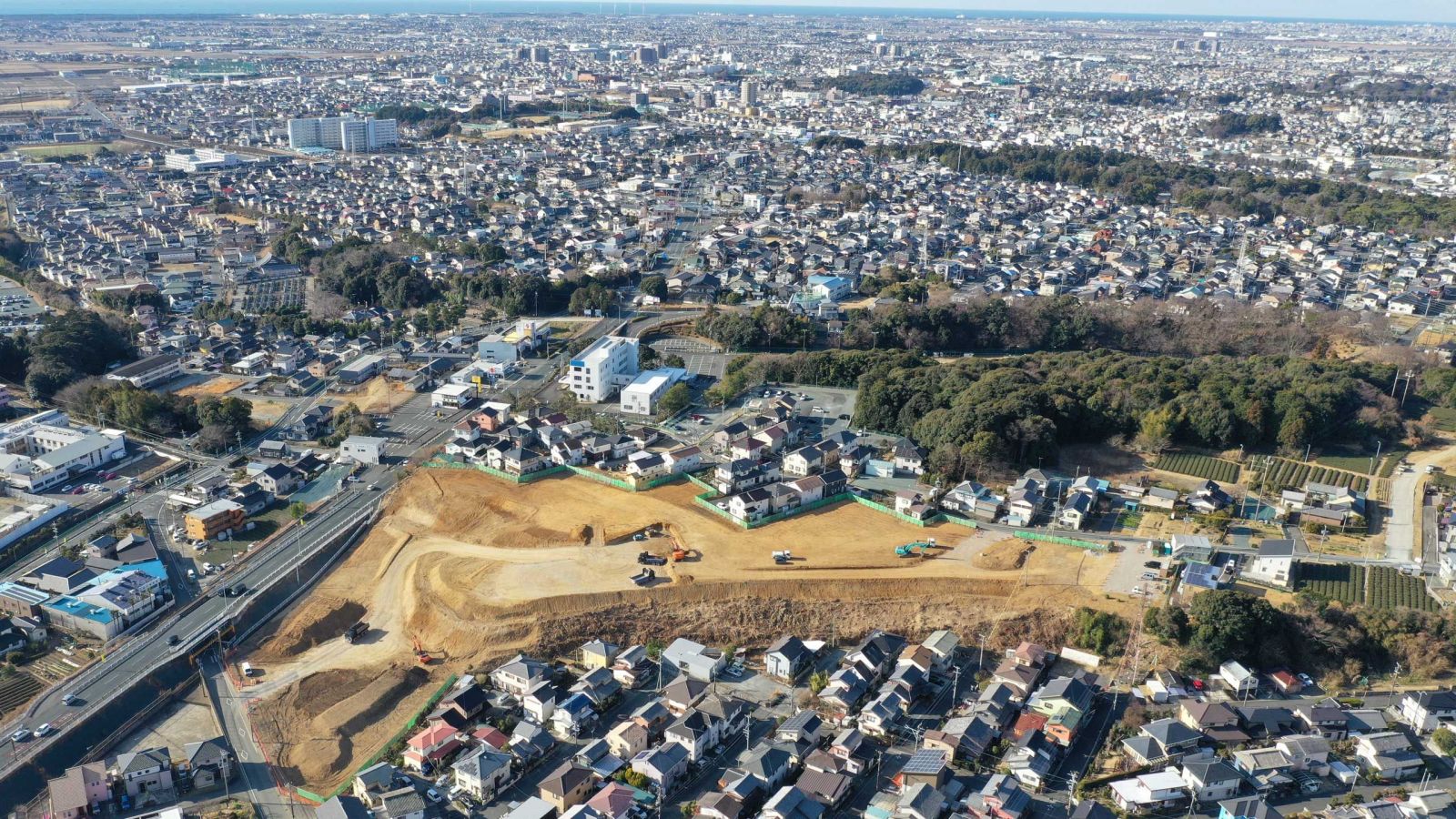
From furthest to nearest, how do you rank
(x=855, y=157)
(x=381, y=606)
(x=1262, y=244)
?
(x=855, y=157) < (x=1262, y=244) < (x=381, y=606)

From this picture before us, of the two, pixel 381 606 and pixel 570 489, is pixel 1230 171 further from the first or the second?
pixel 381 606

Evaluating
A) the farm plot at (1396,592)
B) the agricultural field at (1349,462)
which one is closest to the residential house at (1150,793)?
the farm plot at (1396,592)

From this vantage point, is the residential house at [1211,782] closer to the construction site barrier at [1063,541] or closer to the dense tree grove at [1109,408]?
the construction site barrier at [1063,541]

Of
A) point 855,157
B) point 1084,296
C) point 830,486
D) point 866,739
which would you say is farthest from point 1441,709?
point 855,157

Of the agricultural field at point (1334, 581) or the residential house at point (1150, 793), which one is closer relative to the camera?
the residential house at point (1150, 793)

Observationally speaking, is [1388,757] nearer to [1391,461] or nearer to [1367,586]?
[1367,586]

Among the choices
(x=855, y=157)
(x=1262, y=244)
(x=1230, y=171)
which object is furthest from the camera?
(x=855, y=157)

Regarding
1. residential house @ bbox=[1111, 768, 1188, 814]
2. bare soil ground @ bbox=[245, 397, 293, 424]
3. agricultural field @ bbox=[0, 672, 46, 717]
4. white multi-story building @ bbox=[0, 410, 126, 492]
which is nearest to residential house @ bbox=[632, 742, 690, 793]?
residential house @ bbox=[1111, 768, 1188, 814]

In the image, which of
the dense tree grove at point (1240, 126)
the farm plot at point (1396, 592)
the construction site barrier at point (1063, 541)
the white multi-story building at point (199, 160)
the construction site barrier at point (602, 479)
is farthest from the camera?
the dense tree grove at point (1240, 126)

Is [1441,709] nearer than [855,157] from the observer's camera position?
Yes
